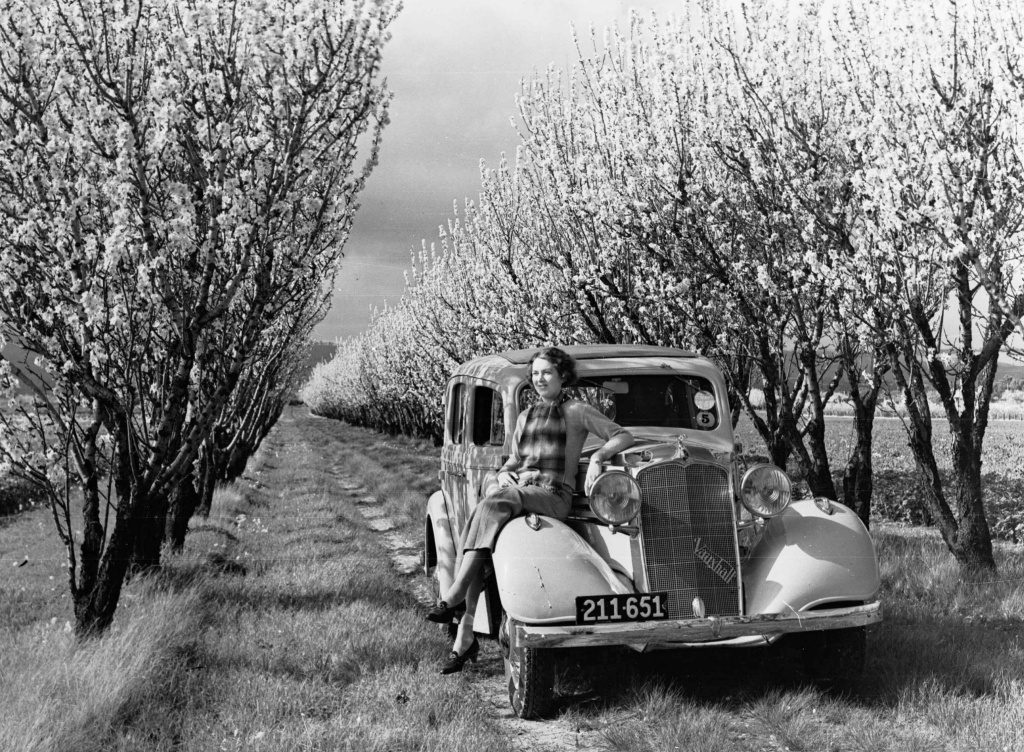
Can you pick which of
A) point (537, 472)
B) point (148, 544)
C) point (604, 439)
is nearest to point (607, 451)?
point (604, 439)

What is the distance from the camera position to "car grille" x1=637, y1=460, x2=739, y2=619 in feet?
16.2

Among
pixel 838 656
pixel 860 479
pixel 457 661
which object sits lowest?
pixel 457 661

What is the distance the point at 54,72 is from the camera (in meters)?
6.31

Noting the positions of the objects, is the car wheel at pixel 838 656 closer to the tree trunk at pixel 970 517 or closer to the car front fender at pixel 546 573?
the car front fender at pixel 546 573

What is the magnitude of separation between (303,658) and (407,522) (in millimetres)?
8004

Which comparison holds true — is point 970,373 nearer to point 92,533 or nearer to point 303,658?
point 303,658

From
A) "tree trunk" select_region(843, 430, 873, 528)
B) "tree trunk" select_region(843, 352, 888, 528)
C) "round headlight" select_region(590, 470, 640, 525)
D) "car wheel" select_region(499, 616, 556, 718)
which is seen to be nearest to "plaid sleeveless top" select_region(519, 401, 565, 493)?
"round headlight" select_region(590, 470, 640, 525)

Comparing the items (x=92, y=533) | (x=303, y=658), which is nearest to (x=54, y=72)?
(x=92, y=533)

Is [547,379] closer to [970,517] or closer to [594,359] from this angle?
[594,359]

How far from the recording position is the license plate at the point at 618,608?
184 inches

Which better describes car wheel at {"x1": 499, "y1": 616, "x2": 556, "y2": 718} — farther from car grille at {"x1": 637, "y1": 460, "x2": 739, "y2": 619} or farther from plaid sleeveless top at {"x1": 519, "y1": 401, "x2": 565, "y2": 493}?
plaid sleeveless top at {"x1": 519, "y1": 401, "x2": 565, "y2": 493}

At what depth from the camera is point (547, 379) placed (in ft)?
18.0

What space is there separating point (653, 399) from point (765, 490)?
1.27 m

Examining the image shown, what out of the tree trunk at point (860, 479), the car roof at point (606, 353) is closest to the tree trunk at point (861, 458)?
the tree trunk at point (860, 479)
